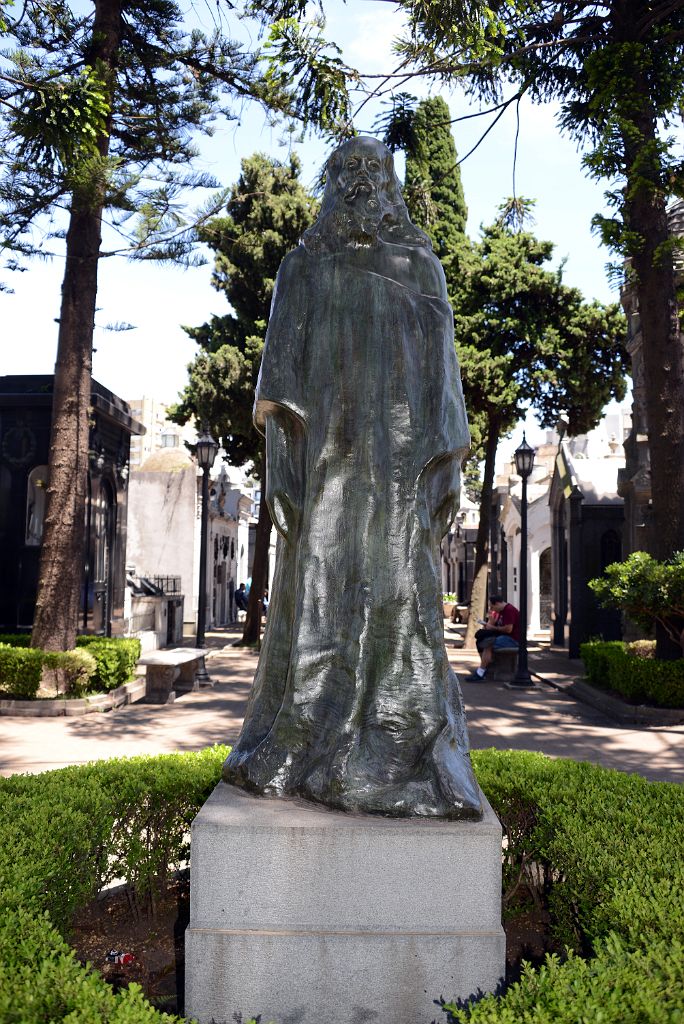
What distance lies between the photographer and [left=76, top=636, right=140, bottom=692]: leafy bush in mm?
12414

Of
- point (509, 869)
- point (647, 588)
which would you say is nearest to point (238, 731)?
point (647, 588)

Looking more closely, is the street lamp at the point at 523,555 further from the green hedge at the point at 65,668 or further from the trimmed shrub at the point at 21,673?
the trimmed shrub at the point at 21,673

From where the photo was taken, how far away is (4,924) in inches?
109

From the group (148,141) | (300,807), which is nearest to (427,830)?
(300,807)

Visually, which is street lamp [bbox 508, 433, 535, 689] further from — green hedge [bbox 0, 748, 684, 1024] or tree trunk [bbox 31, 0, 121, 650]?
green hedge [bbox 0, 748, 684, 1024]

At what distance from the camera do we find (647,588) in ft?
36.7

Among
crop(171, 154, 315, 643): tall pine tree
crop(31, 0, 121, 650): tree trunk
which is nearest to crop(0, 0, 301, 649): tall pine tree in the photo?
crop(31, 0, 121, 650): tree trunk

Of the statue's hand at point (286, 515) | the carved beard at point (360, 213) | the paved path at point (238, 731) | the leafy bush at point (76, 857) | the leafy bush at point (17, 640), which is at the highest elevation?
the carved beard at point (360, 213)

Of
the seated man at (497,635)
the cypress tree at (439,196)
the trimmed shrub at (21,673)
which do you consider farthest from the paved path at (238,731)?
the cypress tree at (439,196)

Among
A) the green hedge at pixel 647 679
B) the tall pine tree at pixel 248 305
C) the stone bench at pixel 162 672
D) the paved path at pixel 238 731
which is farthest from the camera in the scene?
the tall pine tree at pixel 248 305

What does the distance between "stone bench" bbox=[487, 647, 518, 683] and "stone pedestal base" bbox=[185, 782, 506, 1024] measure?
44.8ft

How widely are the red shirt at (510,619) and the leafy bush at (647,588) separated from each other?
4.62 m

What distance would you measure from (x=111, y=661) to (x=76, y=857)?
30.1 ft

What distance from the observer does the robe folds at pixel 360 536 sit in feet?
9.89
